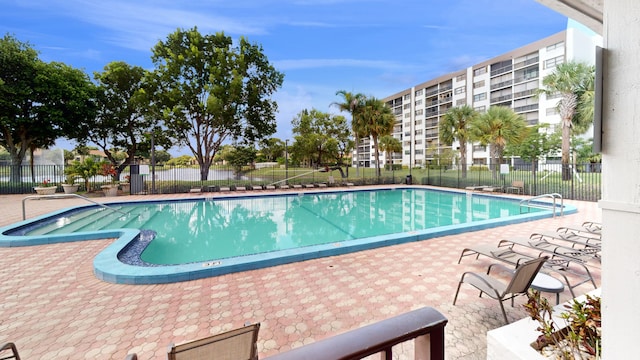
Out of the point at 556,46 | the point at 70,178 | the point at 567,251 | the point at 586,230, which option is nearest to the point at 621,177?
the point at 567,251

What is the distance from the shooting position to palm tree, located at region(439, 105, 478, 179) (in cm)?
2472

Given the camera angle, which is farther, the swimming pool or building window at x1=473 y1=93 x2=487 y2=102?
building window at x1=473 y1=93 x2=487 y2=102

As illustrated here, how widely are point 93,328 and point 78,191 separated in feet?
60.9

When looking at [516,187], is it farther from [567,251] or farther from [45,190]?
[45,190]

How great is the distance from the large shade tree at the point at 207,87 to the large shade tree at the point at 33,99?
19.1ft

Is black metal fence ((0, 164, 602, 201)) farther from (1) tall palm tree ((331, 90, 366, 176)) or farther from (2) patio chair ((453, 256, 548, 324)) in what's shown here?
(2) patio chair ((453, 256, 548, 324))

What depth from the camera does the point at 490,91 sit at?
45.6 meters

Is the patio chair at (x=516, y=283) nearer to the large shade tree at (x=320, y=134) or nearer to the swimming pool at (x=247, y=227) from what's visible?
the swimming pool at (x=247, y=227)

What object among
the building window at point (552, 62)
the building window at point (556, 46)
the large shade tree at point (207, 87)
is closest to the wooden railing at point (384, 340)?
the large shade tree at point (207, 87)

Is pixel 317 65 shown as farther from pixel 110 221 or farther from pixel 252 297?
pixel 252 297

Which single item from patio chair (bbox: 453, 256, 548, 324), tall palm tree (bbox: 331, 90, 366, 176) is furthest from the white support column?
tall palm tree (bbox: 331, 90, 366, 176)

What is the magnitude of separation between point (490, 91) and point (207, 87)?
1768 inches

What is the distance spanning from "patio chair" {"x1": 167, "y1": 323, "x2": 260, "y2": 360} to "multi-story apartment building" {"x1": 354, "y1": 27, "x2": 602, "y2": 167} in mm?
32844

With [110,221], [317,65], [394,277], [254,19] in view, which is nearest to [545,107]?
[317,65]
